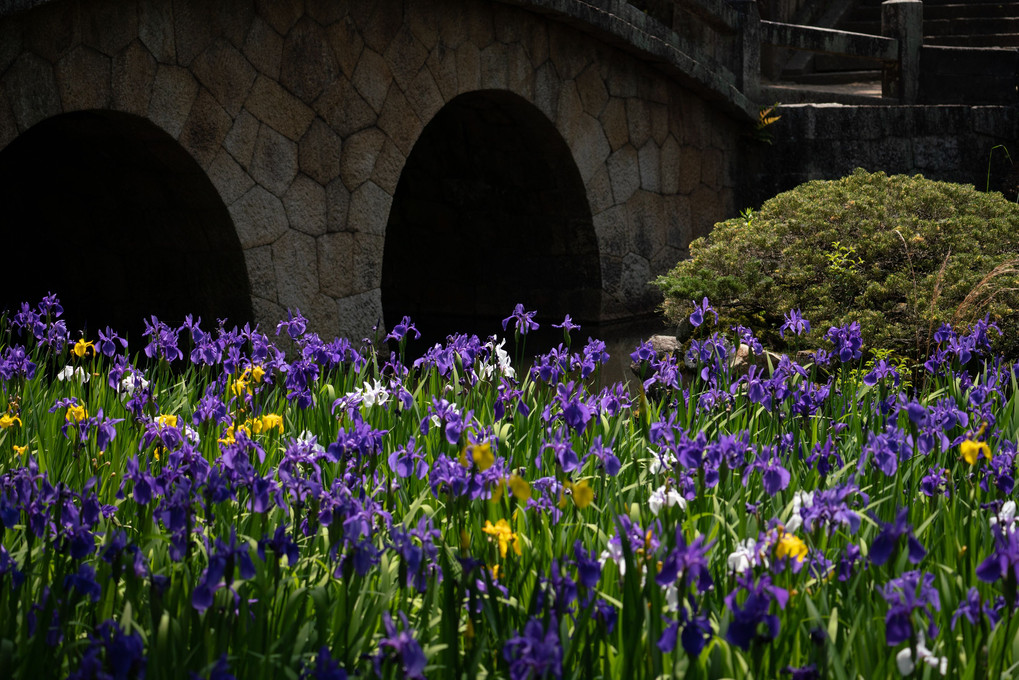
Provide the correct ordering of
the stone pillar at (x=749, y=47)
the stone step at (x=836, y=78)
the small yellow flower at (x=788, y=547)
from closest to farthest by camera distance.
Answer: the small yellow flower at (x=788, y=547), the stone pillar at (x=749, y=47), the stone step at (x=836, y=78)

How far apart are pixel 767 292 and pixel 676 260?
397 centimetres

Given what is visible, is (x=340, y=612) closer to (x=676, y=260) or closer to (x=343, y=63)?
(x=343, y=63)

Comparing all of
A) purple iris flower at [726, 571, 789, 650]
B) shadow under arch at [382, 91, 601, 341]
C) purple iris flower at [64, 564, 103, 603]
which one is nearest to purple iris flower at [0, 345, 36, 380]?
purple iris flower at [64, 564, 103, 603]

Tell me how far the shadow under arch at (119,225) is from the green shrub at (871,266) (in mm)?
A: 2330

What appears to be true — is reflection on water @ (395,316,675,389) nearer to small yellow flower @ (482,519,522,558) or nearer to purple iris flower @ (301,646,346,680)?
small yellow flower @ (482,519,522,558)

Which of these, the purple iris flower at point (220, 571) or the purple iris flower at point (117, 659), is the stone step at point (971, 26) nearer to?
the purple iris flower at point (220, 571)

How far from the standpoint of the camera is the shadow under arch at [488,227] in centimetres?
814

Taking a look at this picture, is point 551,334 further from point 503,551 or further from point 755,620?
point 755,620

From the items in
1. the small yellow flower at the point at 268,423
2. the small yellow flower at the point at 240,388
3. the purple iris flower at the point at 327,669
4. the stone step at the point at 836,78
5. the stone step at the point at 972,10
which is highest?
the stone step at the point at 972,10

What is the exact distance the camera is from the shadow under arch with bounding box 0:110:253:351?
5684 millimetres

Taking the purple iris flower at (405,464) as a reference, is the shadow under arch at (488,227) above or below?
above

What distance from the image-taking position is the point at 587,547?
2.18 m

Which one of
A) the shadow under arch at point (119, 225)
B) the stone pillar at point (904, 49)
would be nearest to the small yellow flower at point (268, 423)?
the shadow under arch at point (119, 225)

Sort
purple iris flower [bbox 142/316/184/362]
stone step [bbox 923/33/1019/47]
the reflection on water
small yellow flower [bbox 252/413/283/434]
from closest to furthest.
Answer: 1. small yellow flower [bbox 252/413/283/434]
2. purple iris flower [bbox 142/316/184/362]
3. the reflection on water
4. stone step [bbox 923/33/1019/47]
